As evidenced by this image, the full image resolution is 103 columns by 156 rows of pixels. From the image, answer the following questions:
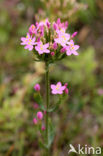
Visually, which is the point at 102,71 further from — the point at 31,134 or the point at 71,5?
the point at 31,134

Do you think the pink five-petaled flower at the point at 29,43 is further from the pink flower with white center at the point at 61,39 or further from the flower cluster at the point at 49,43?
the pink flower with white center at the point at 61,39

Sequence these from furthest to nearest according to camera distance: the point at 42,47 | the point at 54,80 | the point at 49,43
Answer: the point at 54,80
the point at 49,43
the point at 42,47

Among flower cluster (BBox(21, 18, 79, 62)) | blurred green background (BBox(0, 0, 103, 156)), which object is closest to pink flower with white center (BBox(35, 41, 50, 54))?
flower cluster (BBox(21, 18, 79, 62))

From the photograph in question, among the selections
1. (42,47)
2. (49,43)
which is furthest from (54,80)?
(42,47)

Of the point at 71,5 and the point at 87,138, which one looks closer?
the point at 87,138

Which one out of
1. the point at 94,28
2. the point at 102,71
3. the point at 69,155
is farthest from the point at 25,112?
the point at 94,28

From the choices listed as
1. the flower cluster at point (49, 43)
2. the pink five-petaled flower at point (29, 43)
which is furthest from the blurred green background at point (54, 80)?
the pink five-petaled flower at point (29, 43)

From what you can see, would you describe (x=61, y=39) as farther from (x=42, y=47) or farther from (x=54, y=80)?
(x=54, y=80)
